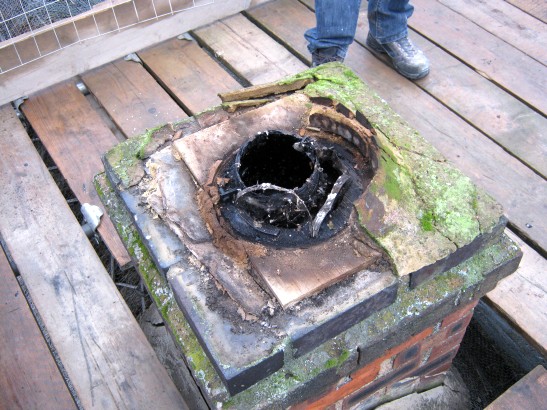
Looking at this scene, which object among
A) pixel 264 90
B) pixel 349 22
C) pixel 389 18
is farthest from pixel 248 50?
pixel 264 90

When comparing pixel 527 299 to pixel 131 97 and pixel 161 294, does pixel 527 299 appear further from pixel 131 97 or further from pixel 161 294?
pixel 131 97

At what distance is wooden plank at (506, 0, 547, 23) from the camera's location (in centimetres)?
291

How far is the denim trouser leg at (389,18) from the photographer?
8.58 feet

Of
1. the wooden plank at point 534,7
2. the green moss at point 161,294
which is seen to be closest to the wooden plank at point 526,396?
the green moss at point 161,294

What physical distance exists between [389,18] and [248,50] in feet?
2.37

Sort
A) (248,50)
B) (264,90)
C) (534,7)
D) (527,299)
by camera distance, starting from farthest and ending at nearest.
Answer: (534,7)
(248,50)
(527,299)
(264,90)

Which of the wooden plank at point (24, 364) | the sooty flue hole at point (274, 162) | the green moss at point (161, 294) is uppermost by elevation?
the sooty flue hole at point (274, 162)

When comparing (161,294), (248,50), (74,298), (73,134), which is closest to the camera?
(161,294)

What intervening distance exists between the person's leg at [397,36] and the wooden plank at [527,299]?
1.06 m

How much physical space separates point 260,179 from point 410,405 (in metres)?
1.05

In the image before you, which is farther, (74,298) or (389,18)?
(389,18)

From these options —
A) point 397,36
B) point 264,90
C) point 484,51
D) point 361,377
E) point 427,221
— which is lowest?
point 361,377

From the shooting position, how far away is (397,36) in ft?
8.69

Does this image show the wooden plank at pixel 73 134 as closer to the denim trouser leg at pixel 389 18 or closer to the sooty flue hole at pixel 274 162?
the sooty flue hole at pixel 274 162
